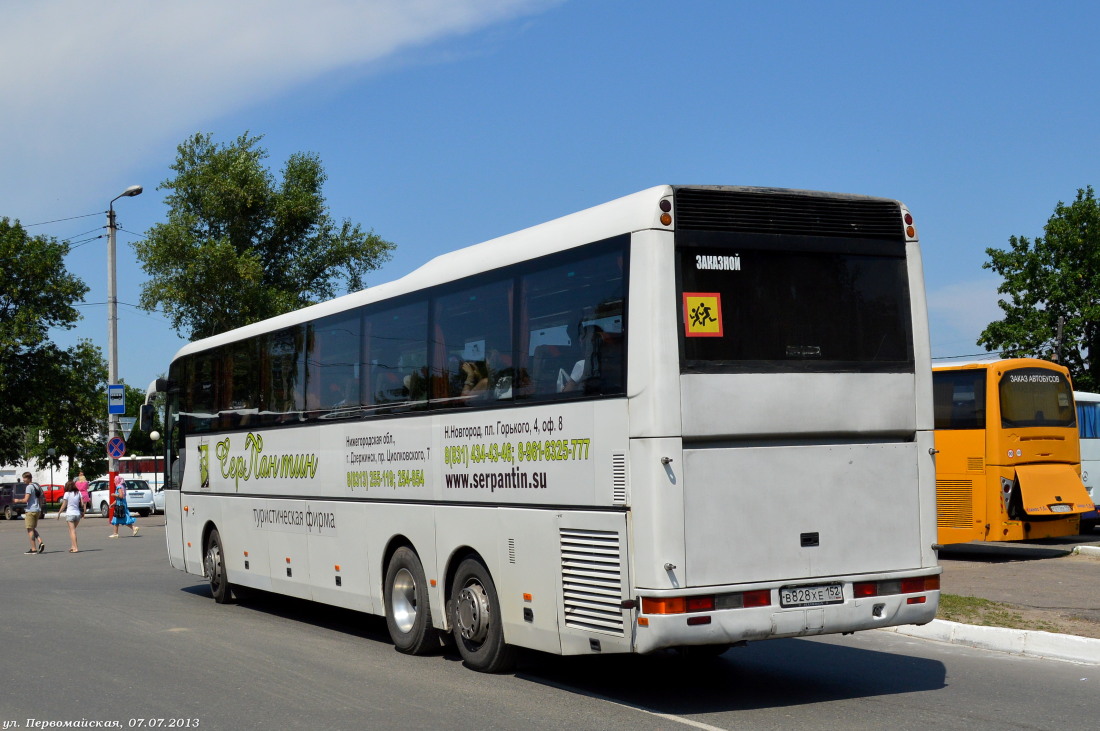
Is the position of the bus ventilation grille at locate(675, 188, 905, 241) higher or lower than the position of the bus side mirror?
higher

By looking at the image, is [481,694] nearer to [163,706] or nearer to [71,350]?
[163,706]

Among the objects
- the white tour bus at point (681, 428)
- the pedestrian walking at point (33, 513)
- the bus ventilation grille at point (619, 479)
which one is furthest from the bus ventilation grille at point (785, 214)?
the pedestrian walking at point (33, 513)

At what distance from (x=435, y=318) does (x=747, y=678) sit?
13.6ft

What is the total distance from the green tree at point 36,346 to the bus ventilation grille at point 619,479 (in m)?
52.8

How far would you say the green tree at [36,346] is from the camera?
55844mm

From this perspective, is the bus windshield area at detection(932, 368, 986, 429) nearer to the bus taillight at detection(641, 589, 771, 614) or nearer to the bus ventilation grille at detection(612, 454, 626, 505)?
the bus taillight at detection(641, 589, 771, 614)

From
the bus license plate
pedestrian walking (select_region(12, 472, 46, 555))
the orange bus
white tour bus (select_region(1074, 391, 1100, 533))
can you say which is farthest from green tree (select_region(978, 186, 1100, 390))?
the bus license plate

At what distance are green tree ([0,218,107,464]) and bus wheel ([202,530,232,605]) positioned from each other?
43280 millimetres

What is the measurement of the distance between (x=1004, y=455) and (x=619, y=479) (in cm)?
1310

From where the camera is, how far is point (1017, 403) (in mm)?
19812

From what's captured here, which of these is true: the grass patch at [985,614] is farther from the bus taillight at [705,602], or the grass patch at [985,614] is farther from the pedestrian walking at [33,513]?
the pedestrian walking at [33,513]

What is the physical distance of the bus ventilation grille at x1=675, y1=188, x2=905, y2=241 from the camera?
839 cm

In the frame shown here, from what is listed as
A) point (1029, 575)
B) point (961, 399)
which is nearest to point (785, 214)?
point (1029, 575)

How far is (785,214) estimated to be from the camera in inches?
342
